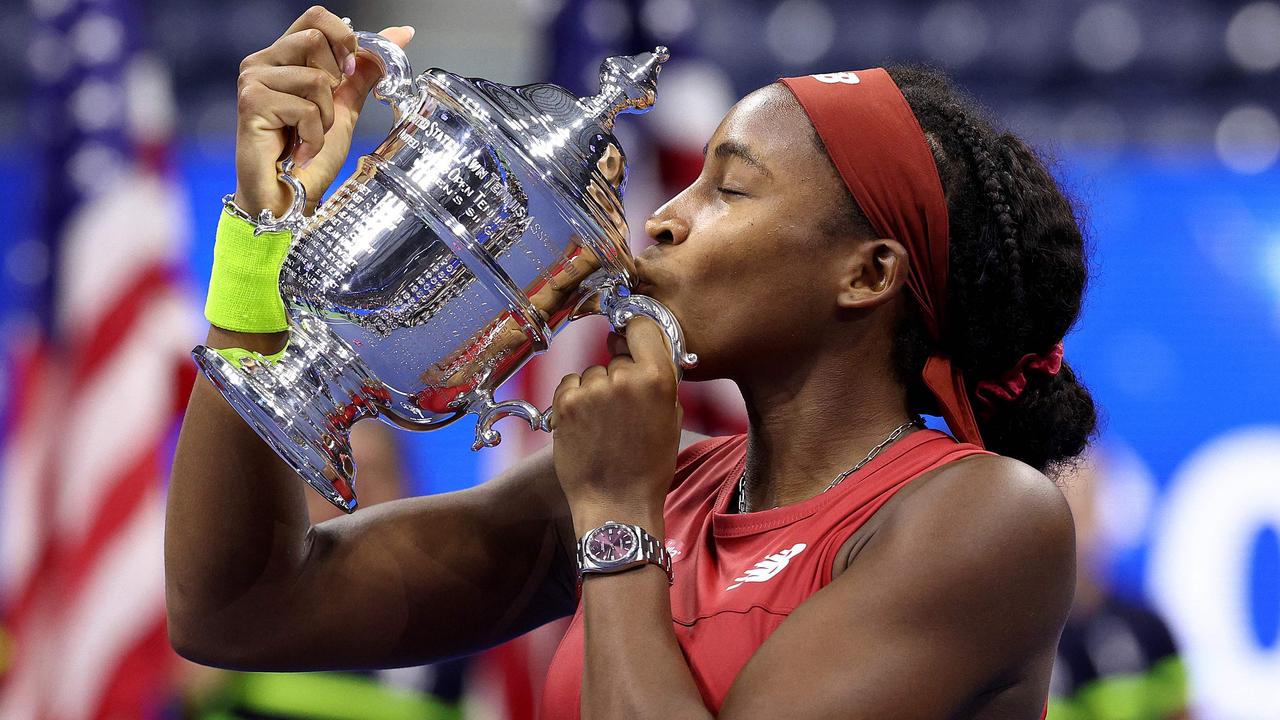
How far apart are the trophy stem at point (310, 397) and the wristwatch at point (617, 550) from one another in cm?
22

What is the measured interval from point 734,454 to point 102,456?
210cm

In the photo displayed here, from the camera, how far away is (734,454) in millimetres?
1604

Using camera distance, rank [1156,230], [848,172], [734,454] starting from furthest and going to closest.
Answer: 1. [1156,230]
2. [734,454]
3. [848,172]

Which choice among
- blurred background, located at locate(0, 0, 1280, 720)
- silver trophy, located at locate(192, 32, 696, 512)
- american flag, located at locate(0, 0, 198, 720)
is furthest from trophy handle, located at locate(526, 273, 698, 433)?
american flag, located at locate(0, 0, 198, 720)

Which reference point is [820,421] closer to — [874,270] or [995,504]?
[874,270]

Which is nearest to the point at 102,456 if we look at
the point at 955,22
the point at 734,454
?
the point at 734,454

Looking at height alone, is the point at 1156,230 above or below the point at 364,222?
below

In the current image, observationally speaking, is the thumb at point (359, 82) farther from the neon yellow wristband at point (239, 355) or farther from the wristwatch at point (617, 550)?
the wristwatch at point (617, 550)

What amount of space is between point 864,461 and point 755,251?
25cm

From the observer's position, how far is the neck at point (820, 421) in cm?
143

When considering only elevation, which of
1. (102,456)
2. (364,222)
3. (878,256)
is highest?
(364,222)

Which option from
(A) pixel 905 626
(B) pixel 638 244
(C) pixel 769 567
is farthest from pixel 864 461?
(B) pixel 638 244

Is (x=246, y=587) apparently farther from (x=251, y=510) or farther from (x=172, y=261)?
(x=172, y=261)

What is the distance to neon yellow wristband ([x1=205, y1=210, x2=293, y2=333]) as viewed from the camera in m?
1.40
